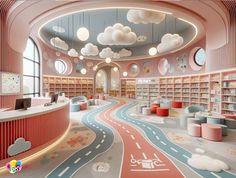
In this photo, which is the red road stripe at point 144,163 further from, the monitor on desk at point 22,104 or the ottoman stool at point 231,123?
the ottoman stool at point 231,123

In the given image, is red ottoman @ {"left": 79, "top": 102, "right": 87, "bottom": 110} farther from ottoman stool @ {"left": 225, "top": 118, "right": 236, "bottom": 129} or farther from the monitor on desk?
ottoman stool @ {"left": 225, "top": 118, "right": 236, "bottom": 129}

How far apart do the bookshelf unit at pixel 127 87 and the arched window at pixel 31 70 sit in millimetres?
10237

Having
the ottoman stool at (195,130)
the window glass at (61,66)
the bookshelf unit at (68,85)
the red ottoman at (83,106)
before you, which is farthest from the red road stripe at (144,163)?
the window glass at (61,66)

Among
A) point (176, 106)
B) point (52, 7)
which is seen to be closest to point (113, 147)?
point (52, 7)

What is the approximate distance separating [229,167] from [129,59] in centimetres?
1624

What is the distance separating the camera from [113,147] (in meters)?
4.38

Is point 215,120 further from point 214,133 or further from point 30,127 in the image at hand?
point 30,127

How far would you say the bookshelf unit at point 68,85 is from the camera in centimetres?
1335

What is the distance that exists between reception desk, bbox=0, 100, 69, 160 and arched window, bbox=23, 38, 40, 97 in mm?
7129

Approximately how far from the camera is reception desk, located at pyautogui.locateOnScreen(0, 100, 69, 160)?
3230mm

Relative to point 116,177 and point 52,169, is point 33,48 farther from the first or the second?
point 116,177

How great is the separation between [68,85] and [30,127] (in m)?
12.8

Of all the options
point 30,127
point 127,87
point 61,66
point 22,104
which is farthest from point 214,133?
point 127,87

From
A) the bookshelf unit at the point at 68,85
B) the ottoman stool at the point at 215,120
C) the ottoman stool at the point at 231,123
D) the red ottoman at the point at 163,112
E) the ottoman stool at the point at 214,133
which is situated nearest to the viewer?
the ottoman stool at the point at 214,133
